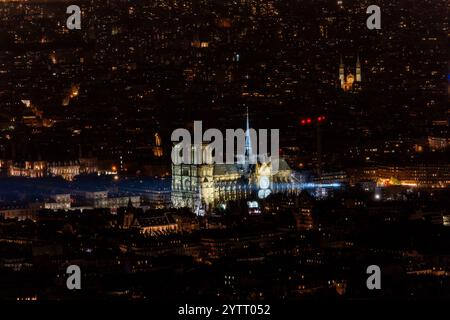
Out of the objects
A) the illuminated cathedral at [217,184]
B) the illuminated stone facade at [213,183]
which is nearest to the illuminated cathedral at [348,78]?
the illuminated cathedral at [217,184]

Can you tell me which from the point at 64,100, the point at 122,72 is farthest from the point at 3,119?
the point at 122,72

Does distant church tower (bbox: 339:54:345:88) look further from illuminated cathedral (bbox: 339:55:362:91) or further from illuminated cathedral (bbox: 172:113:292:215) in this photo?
illuminated cathedral (bbox: 172:113:292:215)

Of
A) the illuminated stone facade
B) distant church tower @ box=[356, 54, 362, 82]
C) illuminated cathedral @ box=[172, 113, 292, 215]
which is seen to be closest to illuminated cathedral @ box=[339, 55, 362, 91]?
distant church tower @ box=[356, 54, 362, 82]

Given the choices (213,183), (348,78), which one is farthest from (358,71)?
(213,183)

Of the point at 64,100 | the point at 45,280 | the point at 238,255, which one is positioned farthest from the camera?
the point at 64,100

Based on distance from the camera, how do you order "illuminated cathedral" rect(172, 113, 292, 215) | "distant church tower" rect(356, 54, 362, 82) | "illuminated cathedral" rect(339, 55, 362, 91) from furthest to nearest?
"distant church tower" rect(356, 54, 362, 82), "illuminated cathedral" rect(339, 55, 362, 91), "illuminated cathedral" rect(172, 113, 292, 215)
